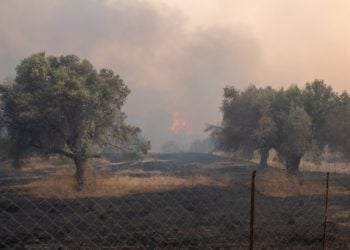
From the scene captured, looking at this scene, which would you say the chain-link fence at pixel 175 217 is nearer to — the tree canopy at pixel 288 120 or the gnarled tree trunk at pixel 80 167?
the gnarled tree trunk at pixel 80 167

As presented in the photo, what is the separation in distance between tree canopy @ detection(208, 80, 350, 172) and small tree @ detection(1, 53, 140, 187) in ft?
51.9

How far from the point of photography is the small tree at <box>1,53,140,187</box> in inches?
1179

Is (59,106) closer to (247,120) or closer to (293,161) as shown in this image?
(247,120)

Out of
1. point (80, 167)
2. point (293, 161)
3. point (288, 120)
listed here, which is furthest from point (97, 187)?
point (293, 161)

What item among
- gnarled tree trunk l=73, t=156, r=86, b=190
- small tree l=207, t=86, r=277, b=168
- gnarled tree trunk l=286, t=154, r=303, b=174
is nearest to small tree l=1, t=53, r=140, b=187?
gnarled tree trunk l=73, t=156, r=86, b=190

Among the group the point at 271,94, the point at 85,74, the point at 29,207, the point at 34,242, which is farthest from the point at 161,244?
the point at 271,94

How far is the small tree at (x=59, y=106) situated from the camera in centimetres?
2995

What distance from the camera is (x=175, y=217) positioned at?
20.9 m

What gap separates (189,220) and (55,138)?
48.1ft

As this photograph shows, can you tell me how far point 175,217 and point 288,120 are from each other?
2191cm

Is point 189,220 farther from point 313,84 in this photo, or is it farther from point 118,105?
point 313,84

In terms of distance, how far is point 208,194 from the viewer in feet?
96.3

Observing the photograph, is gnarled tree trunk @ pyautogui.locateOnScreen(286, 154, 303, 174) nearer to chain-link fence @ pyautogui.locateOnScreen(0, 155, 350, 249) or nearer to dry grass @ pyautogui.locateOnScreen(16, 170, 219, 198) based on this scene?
chain-link fence @ pyautogui.locateOnScreen(0, 155, 350, 249)

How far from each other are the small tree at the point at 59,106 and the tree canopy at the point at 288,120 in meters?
15.8
